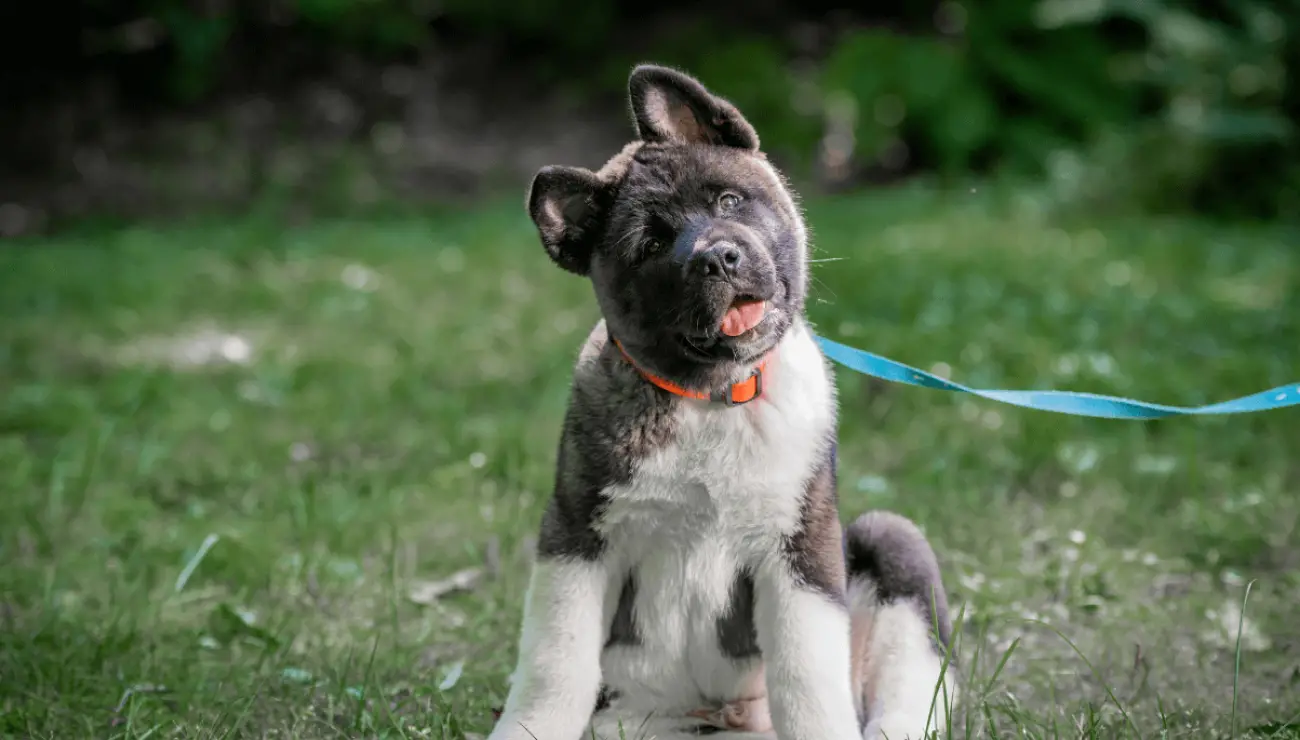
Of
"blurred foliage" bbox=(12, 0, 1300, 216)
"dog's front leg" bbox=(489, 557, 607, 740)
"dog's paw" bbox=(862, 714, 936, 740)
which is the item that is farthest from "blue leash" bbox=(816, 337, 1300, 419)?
"blurred foliage" bbox=(12, 0, 1300, 216)

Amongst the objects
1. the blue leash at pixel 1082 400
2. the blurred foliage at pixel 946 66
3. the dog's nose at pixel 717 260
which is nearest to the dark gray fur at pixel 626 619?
the dog's nose at pixel 717 260

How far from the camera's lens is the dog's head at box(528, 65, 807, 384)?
277cm

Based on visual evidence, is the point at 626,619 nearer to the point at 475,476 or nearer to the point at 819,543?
the point at 819,543

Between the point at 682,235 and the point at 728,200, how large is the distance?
0.17 meters

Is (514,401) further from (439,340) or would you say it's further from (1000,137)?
(1000,137)

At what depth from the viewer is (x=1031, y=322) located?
298 inches

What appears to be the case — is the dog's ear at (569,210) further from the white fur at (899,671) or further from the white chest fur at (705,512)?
the white fur at (899,671)

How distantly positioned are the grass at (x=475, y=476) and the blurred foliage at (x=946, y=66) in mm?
1635

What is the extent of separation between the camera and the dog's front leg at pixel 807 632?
2.79 m

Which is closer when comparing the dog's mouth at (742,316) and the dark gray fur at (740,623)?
the dog's mouth at (742,316)

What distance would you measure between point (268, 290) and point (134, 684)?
18.2 feet

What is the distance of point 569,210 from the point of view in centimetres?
296

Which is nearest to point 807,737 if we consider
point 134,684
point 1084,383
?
point 134,684

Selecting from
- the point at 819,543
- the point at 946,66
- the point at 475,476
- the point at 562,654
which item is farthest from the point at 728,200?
the point at 946,66
